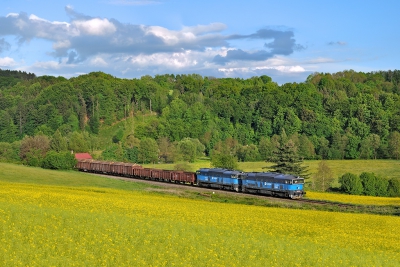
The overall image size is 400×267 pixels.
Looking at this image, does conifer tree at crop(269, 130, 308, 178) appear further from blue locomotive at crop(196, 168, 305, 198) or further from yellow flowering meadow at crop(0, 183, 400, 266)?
yellow flowering meadow at crop(0, 183, 400, 266)

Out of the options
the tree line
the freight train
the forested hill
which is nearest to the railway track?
the freight train

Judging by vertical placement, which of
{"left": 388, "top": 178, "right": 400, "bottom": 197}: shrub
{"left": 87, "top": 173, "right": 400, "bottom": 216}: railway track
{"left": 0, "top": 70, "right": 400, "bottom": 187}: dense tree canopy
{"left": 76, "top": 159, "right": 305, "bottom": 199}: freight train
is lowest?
{"left": 388, "top": 178, "right": 400, "bottom": 197}: shrub

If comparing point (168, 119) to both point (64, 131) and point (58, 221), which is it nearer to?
point (64, 131)

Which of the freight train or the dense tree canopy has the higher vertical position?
the dense tree canopy

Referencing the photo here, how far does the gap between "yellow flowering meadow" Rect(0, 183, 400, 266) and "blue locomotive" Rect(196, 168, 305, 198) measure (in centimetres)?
2041

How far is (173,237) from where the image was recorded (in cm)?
2938

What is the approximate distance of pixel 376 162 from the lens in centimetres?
14512

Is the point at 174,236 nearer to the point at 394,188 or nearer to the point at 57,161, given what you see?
the point at 394,188

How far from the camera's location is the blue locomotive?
6294 centimetres

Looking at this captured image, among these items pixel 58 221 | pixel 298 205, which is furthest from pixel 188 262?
pixel 298 205

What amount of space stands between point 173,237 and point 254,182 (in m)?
39.7

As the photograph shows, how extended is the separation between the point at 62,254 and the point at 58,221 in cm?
742

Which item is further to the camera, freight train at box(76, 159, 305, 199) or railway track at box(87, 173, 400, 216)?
freight train at box(76, 159, 305, 199)

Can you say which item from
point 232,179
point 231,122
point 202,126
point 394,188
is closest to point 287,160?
point 394,188
